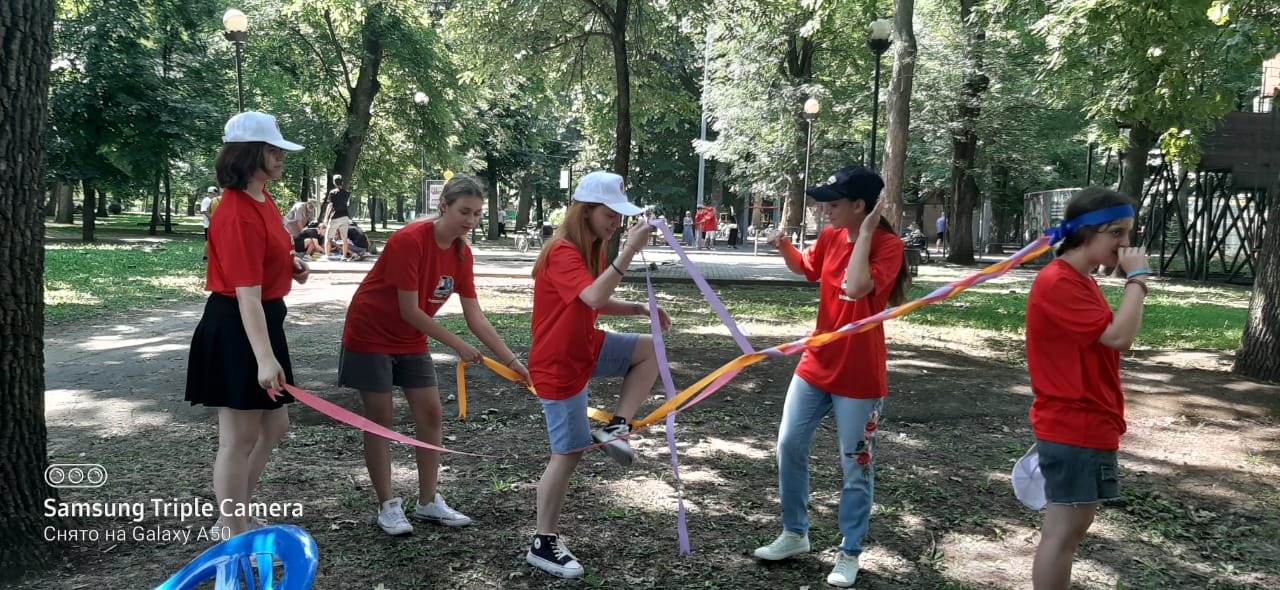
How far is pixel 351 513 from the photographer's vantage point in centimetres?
450

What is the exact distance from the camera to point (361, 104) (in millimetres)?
31797

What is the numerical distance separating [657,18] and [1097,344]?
48.8ft

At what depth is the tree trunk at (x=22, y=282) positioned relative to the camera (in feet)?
11.7

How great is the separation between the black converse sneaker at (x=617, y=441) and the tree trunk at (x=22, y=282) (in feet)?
7.81

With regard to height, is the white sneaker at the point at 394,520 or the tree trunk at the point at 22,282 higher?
the tree trunk at the point at 22,282

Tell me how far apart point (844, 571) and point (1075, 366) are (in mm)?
1373

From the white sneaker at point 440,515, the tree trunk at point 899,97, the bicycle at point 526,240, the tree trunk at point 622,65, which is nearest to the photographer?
the white sneaker at point 440,515

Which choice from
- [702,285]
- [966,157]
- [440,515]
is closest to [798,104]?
[966,157]

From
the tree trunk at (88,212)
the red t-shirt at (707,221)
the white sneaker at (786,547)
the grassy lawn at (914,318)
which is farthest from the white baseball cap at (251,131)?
the red t-shirt at (707,221)

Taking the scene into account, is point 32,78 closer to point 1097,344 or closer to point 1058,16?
point 1097,344

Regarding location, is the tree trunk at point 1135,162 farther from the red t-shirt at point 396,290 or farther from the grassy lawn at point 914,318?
the red t-shirt at point 396,290

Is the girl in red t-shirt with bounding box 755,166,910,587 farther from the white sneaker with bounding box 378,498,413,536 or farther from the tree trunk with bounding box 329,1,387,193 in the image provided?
the tree trunk with bounding box 329,1,387,193

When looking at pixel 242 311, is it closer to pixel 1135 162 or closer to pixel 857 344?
pixel 857 344

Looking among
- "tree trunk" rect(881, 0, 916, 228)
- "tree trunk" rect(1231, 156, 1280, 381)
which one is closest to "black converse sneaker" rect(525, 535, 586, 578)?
"tree trunk" rect(1231, 156, 1280, 381)
